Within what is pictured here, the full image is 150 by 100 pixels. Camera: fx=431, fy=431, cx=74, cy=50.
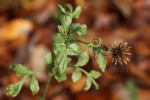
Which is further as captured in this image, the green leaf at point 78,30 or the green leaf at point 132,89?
the green leaf at point 132,89

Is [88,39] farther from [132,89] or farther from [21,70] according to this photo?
[21,70]

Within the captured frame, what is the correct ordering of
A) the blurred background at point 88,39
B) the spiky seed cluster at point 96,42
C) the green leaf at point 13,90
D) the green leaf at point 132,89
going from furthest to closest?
the blurred background at point 88,39
the green leaf at point 132,89
the green leaf at point 13,90
the spiky seed cluster at point 96,42

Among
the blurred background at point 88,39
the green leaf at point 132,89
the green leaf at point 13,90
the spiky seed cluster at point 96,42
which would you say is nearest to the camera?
the spiky seed cluster at point 96,42

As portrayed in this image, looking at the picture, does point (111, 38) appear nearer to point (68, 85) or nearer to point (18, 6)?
point (68, 85)

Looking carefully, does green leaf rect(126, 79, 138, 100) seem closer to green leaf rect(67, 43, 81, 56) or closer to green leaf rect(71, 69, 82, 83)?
green leaf rect(71, 69, 82, 83)

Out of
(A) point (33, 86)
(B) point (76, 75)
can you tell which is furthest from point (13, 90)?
(B) point (76, 75)

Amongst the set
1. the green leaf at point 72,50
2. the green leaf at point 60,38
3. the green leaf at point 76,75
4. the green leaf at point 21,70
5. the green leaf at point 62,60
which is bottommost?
the green leaf at point 21,70

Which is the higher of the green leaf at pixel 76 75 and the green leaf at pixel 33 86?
the green leaf at pixel 76 75

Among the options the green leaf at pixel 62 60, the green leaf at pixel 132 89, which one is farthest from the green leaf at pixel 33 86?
the green leaf at pixel 132 89

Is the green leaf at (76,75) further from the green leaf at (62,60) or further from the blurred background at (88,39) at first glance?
the blurred background at (88,39)
